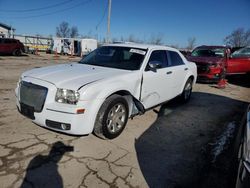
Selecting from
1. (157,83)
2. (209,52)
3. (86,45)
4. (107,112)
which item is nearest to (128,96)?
(107,112)

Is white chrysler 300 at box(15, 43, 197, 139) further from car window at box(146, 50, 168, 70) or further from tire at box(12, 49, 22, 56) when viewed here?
tire at box(12, 49, 22, 56)

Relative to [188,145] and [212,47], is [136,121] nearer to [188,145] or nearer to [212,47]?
[188,145]

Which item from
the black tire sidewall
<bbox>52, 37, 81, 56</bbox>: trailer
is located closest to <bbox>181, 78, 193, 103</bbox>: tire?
the black tire sidewall

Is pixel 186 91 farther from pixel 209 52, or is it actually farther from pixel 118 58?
pixel 209 52

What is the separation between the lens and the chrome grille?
3.34 metres

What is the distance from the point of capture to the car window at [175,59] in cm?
→ 552

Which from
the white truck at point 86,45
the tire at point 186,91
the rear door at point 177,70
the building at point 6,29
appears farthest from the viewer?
the building at point 6,29

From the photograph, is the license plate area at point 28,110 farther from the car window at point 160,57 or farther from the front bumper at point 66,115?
the car window at point 160,57

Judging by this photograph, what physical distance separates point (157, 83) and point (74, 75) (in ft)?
6.21

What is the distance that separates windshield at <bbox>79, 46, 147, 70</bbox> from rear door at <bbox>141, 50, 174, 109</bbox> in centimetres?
26

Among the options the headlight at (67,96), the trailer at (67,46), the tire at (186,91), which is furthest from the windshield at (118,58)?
the trailer at (67,46)

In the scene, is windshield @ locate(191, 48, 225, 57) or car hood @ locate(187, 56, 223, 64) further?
windshield @ locate(191, 48, 225, 57)

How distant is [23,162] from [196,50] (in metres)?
10.5

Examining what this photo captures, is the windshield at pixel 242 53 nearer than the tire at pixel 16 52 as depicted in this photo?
Yes
